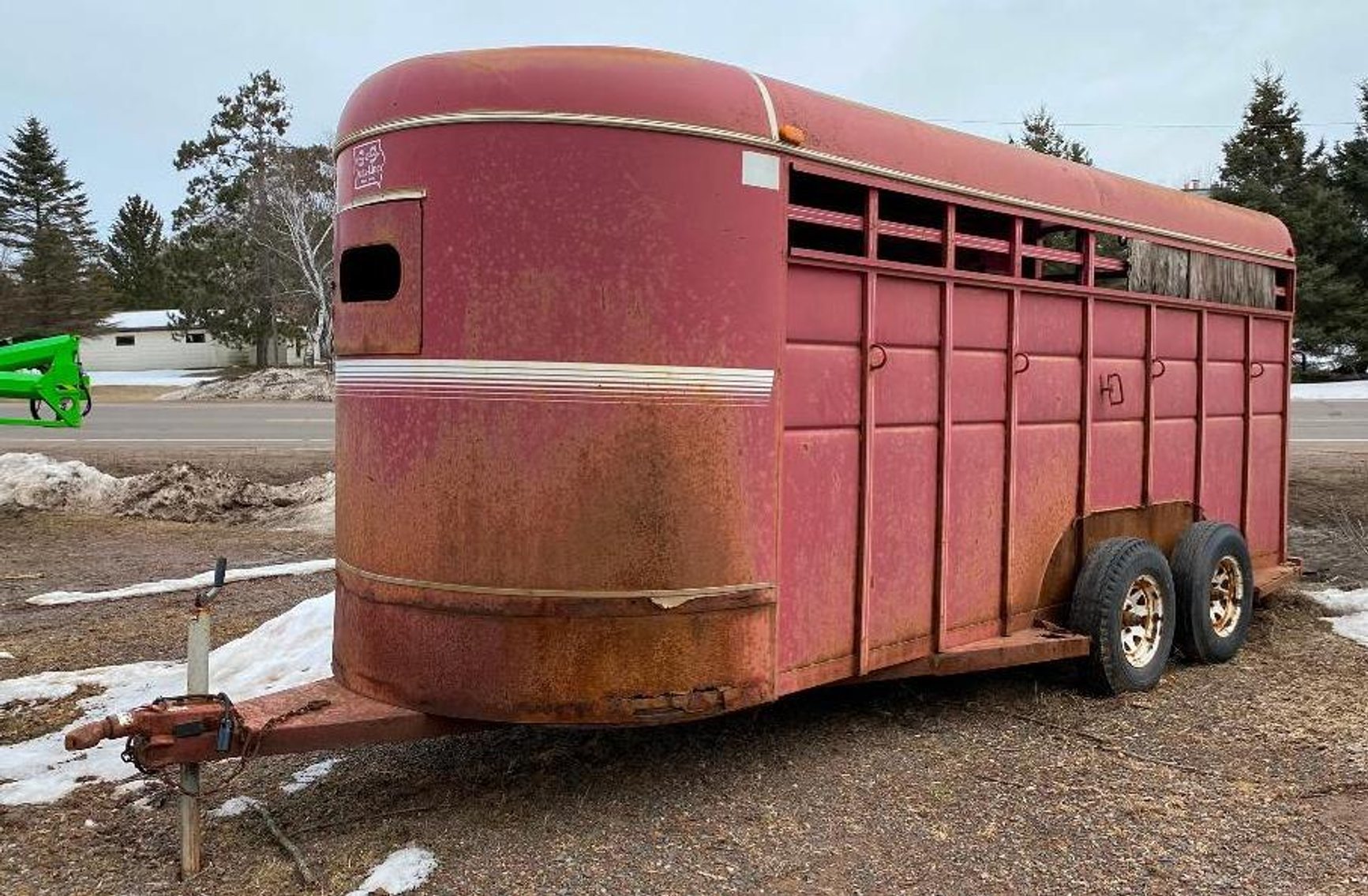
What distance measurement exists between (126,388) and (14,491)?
103 feet

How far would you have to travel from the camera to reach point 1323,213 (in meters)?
32.3

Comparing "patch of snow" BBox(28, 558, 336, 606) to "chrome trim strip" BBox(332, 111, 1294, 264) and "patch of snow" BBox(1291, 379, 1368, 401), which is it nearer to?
"chrome trim strip" BBox(332, 111, 1294, 264)

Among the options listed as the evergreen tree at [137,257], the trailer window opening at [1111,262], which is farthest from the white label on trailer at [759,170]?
the evergreen tree at [137,257]

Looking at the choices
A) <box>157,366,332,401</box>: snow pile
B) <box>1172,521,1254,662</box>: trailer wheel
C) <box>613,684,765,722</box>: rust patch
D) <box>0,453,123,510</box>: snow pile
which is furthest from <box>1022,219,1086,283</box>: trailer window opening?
<box>157,366,332,401</box>: snow pile

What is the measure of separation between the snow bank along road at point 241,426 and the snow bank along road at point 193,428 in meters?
0.01

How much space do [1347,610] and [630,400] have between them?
18.4 feet

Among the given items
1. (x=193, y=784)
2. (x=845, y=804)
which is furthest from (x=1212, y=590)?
(x=193, y=784)

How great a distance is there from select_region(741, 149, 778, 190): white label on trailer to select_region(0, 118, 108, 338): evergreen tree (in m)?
45.4

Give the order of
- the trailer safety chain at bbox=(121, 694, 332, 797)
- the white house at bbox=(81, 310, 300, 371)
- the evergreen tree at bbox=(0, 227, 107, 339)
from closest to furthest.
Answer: the trailer safety chain at bbox=(121, 694, 332, 797), the evergreen tree at bbox=(0, 227, 107, 339), the white house at bbox=(81, 310, 300, 371)

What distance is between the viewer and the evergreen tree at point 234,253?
47969mm

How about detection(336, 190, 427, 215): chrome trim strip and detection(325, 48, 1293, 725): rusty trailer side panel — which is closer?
detection(325, 48, 1293, 725): rusty trailer side panel

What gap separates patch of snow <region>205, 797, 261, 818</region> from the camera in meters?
4.12

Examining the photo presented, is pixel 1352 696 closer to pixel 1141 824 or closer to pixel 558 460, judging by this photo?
pixel 1141 824

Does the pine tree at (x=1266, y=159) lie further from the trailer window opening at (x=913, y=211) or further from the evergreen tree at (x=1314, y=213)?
the trailer window opening at (x=913, y=211)
